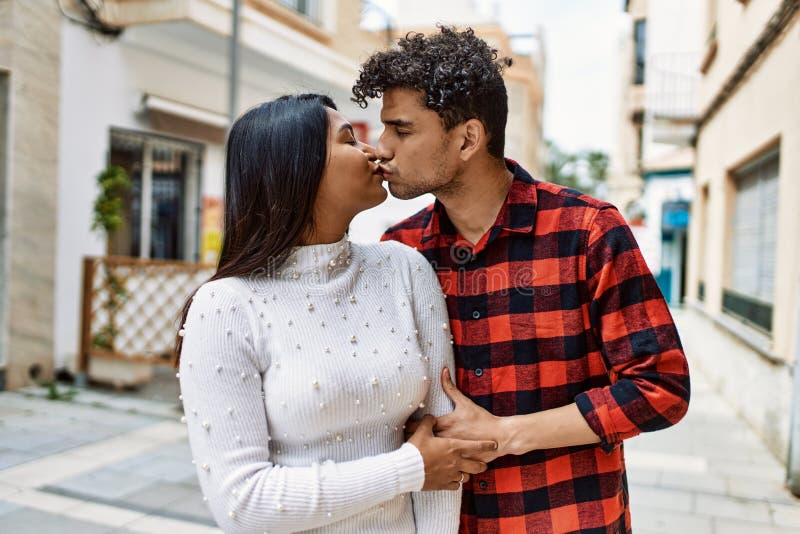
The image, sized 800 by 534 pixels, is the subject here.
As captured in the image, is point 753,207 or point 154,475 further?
point 753,207

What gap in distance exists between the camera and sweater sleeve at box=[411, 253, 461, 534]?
154cm

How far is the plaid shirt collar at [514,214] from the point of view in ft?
5.32

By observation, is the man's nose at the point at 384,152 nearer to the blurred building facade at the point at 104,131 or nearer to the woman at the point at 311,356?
the woman at the point at 311,356

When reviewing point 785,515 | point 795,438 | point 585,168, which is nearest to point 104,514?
point 785,515

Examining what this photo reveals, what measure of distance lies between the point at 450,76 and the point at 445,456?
0.85 m

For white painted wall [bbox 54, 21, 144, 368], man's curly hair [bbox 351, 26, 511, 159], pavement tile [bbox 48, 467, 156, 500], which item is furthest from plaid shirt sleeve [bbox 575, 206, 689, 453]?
white painted wall [bbox 54, 21, 144, 368]

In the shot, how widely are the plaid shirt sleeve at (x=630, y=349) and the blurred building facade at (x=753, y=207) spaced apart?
11.9 feet

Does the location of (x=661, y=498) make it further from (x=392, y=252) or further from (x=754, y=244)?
(x=754, y=244)

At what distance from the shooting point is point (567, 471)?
1582mm

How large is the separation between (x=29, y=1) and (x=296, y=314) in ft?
20.4

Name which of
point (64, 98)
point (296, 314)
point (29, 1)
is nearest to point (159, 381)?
point (64, 98)

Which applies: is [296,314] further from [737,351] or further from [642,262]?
[737,351]

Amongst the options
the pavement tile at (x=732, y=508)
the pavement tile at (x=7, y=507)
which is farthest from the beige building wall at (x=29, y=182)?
the pavement tile at (x=732, y=508)

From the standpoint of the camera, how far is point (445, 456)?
1460 millimetres
